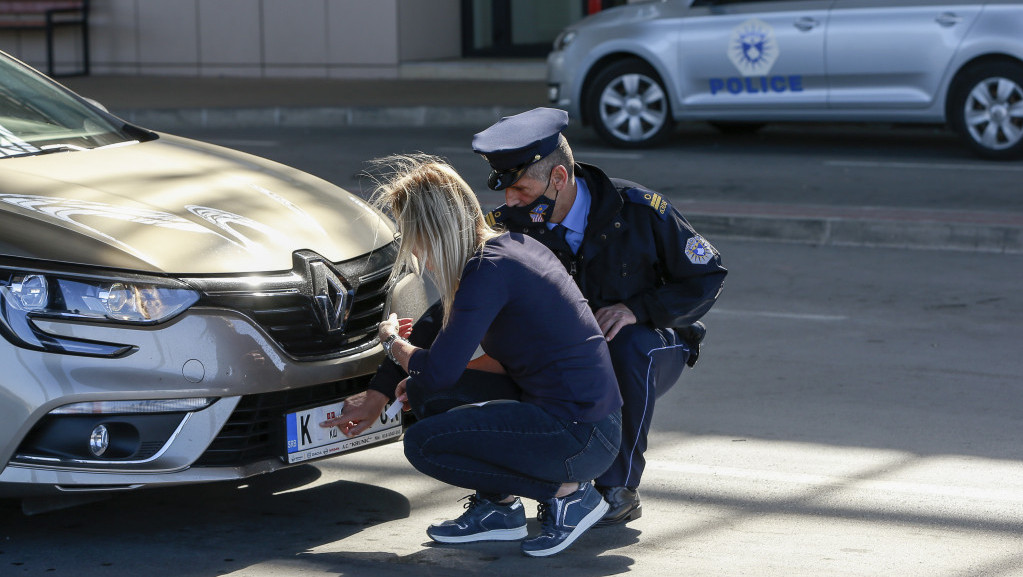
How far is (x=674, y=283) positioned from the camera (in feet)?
13.7

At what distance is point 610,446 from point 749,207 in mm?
5606

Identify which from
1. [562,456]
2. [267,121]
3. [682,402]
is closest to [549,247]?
[562,456]

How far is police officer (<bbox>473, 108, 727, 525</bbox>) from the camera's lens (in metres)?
4.11

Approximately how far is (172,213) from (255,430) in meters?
0.66

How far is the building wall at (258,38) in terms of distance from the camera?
18.0 meters

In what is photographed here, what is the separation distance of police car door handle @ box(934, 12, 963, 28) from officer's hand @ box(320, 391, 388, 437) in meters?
8.05

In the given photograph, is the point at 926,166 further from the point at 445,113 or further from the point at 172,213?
the point at 172,213

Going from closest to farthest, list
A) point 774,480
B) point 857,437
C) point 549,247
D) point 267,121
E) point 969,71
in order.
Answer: point 549,247
point 774,480
point 857,437
point 969,71
point 267,121

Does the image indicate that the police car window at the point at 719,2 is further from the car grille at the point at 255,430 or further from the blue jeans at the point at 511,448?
the car grille at the point at 255,430

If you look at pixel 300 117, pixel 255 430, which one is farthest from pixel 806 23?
pixel 255 430

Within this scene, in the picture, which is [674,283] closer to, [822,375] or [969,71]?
[822,375]

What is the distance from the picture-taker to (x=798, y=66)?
11266 millimetres

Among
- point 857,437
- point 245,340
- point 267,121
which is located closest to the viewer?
point 245,340

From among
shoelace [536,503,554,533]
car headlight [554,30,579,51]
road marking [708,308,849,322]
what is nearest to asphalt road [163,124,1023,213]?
car headlight [554,30,579,51]
